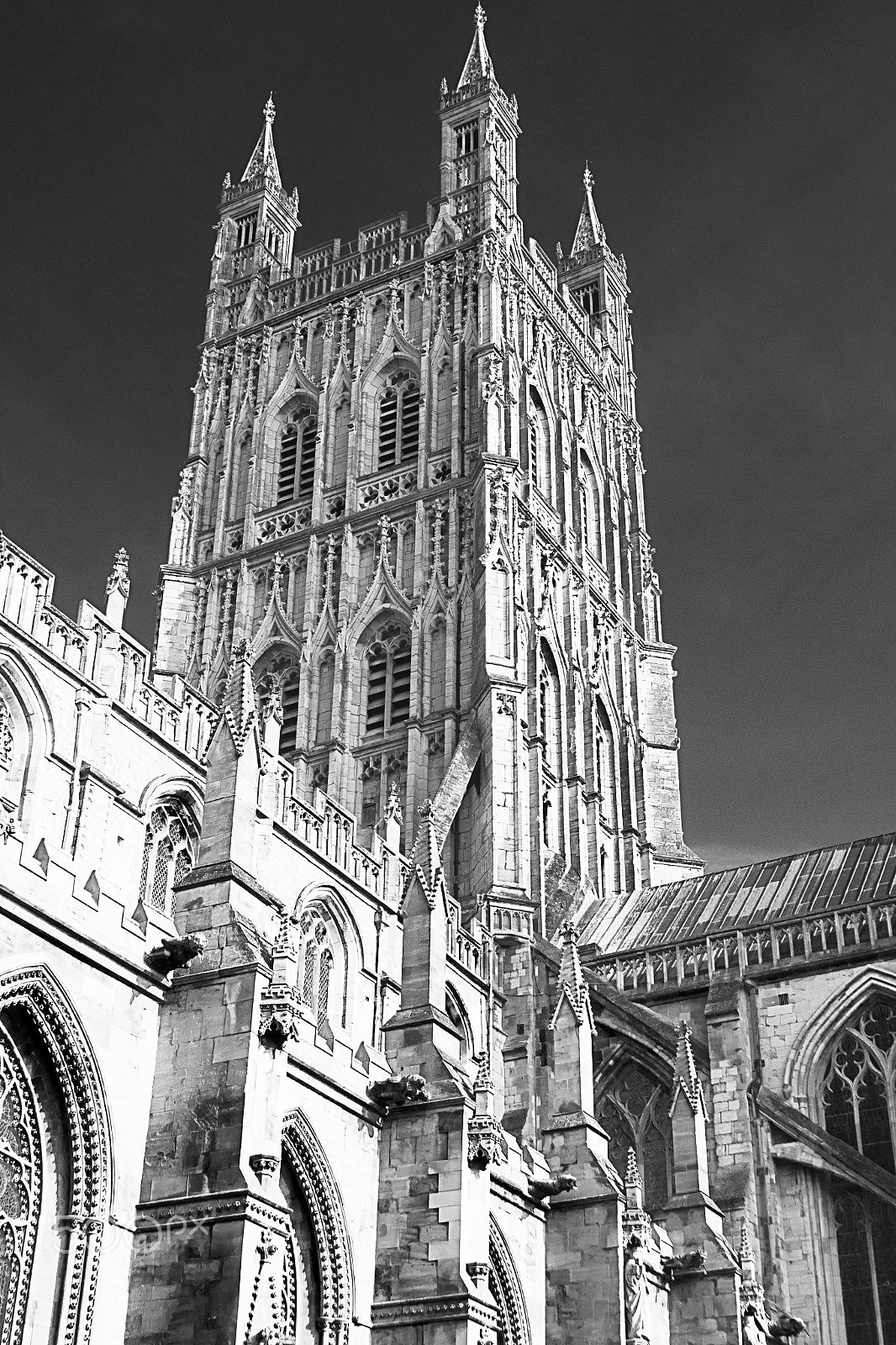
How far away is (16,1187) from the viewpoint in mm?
17578

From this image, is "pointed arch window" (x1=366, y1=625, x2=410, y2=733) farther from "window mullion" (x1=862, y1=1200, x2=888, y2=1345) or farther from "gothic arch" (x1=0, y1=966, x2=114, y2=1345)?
"gothic arch" (x1=0, y1=966, x2=114, y2=1345)

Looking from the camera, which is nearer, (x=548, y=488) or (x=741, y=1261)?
(x=741, y=1261)

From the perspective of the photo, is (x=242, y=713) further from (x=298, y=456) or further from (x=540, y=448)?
(x=540, y=448)

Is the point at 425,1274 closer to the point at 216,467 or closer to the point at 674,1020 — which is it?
the point at 674,1020

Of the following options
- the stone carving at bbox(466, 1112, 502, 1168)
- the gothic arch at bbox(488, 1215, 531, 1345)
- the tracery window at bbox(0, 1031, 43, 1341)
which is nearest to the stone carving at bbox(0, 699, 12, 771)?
the stone carving at bbox(466, 1112, 502, 1168)

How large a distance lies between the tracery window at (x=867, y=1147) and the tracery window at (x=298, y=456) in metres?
26.3

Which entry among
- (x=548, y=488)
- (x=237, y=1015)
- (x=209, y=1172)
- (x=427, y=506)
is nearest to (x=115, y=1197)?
(x=209, y=1172)

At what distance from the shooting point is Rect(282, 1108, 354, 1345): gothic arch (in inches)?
845

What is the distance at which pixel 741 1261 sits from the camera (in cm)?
2967

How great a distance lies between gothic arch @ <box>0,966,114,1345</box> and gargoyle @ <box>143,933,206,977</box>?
1379 mm

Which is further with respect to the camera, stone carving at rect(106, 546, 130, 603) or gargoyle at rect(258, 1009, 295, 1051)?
stone carving at rect(106, 546, 130, 603)

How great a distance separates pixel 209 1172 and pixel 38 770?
10056 millimetres

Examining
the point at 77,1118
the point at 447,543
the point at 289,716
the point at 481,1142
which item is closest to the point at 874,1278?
the point at 481,1142

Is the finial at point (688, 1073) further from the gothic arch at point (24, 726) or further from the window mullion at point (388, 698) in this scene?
the window mullion at point (388, 698)
